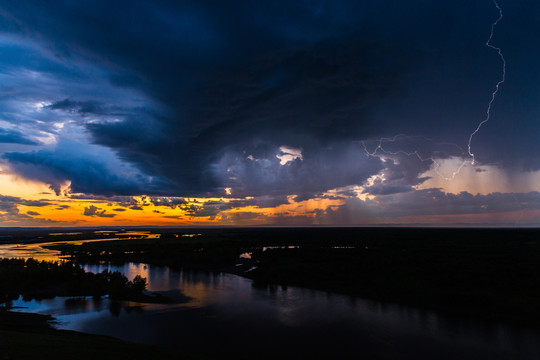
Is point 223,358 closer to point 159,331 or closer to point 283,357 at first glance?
point 283,357

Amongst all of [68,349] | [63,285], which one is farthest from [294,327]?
[63,285]

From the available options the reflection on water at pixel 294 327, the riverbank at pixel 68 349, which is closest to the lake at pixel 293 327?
the reflection on water at pixel 294 327

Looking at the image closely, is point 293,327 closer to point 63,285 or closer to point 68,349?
point 68,349

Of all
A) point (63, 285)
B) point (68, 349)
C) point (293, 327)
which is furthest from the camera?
point (63, 285)

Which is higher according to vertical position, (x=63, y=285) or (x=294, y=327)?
(x=63, y=285)

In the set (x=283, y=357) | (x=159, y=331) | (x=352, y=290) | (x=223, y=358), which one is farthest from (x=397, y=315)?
(x=159, y=331)

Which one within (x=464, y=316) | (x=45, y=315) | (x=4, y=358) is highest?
(x=4, y=358)

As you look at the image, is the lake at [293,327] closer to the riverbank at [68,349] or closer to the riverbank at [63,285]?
the riverbank at [63,285]
